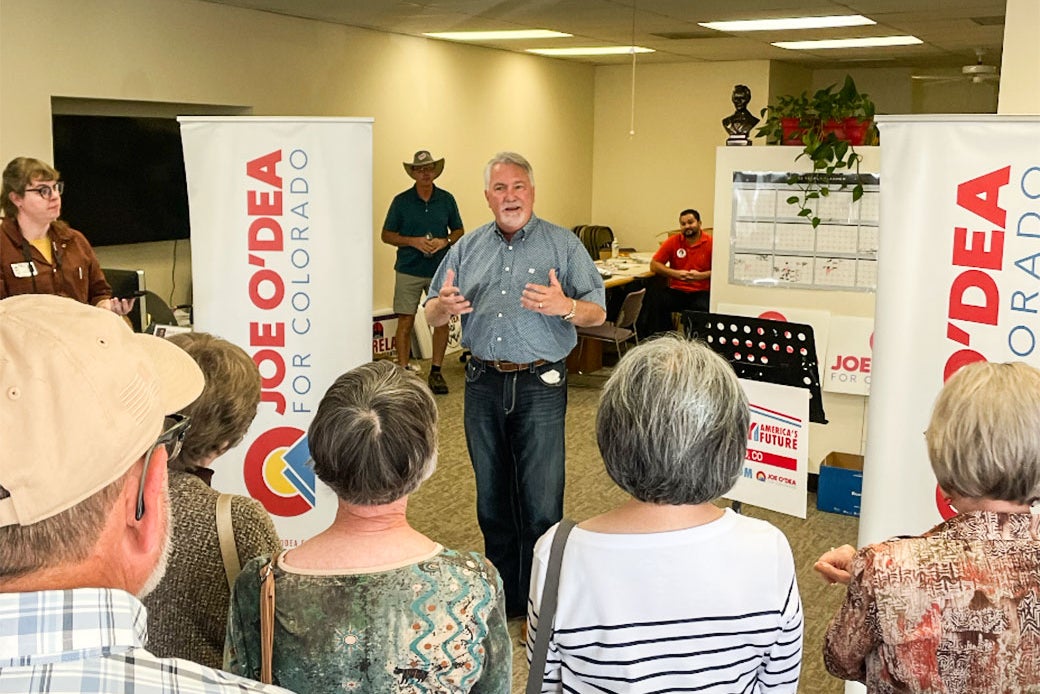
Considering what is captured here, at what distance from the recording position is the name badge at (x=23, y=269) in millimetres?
4461

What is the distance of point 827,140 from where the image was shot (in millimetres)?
5480

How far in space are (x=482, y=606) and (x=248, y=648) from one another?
1.27 feet

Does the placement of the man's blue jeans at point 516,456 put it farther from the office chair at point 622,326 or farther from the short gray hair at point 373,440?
the office chair at point 622,326

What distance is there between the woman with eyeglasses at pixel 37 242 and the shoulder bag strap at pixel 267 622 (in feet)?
10.3

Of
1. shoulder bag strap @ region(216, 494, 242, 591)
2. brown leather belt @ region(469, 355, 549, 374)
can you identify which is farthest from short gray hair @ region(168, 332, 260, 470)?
brown leather belt @ region(469, 355, 549, 374)

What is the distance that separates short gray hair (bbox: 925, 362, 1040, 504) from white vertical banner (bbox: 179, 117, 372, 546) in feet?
7.18

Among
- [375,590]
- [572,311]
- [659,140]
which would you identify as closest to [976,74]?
[659,140]

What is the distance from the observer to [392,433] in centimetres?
174

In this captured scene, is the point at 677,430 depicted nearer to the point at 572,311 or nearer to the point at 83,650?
the point at 83,650

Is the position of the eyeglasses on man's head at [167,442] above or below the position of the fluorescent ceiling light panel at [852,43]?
below

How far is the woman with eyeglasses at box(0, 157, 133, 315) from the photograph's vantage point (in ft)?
14.6

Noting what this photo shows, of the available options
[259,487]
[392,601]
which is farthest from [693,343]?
[259,487]

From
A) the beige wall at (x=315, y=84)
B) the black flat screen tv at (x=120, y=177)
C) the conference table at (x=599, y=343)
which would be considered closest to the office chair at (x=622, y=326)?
the conference table at (x=599, y=343)

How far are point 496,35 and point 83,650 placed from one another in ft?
31.1
